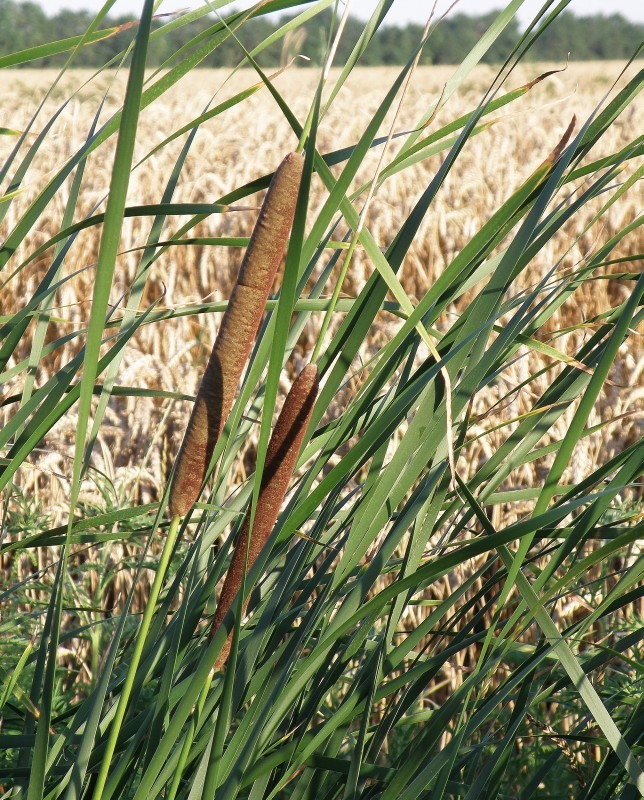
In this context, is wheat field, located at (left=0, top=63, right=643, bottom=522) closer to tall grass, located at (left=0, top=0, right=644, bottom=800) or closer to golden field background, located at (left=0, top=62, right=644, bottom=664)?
golden field background, located at (left=0, top=62, right=644, bottom=664)

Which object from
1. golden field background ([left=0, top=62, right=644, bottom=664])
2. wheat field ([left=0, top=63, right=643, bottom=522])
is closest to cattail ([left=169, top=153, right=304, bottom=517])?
golden field background ([left=0, top=62, right=644, bottom=664])

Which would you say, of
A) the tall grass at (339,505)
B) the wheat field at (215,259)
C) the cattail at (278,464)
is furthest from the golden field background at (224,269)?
the cattail at (278,464)

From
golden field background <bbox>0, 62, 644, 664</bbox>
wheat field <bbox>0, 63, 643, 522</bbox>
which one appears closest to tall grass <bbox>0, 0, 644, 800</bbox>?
golden field background <bbox>0, 62, 644, 664</bbox>

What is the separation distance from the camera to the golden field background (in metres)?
2.45

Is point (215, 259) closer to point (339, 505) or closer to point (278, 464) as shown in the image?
point (339, 505)

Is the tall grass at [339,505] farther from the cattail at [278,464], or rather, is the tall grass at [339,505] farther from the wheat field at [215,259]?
the wheat field at [215,259]

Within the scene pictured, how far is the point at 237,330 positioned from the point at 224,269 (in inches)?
123

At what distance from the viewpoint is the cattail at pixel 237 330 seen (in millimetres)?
541

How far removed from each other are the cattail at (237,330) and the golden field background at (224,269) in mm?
474

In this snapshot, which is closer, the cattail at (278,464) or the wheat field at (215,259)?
the cattail at (278,464)

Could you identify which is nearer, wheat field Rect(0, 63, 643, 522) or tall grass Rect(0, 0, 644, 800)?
tall grass Rect(0, 0, 644, 800)

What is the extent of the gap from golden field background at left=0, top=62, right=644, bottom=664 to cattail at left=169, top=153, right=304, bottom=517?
0.47 m

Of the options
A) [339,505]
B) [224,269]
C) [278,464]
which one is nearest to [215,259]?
[224,269]

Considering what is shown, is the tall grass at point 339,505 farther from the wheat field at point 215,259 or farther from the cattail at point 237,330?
the wheat field at point 215,259
